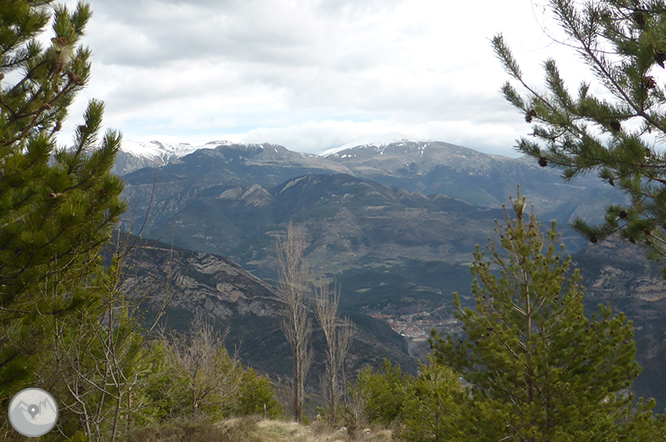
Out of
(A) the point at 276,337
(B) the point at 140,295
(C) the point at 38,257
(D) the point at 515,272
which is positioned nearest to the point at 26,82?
(C) the point at 38,257

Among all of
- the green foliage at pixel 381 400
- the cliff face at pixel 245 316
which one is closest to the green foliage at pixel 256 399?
the green foliage at pixel 381 400

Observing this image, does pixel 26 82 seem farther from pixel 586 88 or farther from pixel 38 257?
pixel 586 88

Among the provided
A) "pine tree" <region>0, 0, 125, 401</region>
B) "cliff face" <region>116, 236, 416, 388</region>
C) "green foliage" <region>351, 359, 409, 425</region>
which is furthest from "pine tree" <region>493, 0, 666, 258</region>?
"cliff face" <region>116, 236, 416, 388</region>

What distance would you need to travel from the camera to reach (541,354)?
317 inches

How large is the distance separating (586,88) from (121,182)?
6.90m

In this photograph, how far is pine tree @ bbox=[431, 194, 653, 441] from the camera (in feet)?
25.5

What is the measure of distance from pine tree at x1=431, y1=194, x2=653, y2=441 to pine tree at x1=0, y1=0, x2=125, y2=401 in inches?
234

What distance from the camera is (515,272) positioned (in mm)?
8516

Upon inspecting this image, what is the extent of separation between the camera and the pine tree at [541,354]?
25.5 ft

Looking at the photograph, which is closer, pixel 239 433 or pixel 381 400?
pixel 239 433

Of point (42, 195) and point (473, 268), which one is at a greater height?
point (42, 195)

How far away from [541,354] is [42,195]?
7644mm

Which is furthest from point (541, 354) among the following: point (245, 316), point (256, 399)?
point (245, 316)

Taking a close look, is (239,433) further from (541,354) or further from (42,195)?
(42,195)
